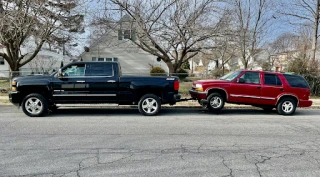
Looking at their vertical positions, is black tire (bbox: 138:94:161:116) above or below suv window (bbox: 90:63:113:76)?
below

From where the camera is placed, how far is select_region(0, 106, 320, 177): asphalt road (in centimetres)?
380

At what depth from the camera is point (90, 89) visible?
8.16 metres

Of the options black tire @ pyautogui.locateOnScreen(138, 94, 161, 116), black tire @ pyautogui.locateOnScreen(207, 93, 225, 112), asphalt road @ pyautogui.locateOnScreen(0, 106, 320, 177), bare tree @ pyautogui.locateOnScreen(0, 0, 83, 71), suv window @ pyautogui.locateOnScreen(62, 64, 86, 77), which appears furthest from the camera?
bare tree @ pyautogui.locateOnScreen(0, 0, 83, 71)

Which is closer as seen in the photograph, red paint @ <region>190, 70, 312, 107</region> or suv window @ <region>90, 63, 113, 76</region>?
suv window @ <region>90, 63, 113, 76</region>

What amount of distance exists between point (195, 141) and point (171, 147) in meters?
0.73

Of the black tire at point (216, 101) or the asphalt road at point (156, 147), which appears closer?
the asphalt road at point (156, 147)

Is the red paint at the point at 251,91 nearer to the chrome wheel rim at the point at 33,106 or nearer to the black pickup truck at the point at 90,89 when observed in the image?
the black pickup truck at the point at 90,89

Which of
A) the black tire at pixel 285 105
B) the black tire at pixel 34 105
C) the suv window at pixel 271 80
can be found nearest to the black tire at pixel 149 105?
the black tire at pixel 34 105

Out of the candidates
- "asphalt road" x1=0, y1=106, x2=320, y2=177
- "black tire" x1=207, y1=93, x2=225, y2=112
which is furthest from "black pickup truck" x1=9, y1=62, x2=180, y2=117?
"black tire" x1=207, y1=93, x2=225, y2=112

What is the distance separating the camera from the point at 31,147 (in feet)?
15.6

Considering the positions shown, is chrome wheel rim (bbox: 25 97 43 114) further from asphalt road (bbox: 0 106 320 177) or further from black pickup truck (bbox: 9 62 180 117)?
asphalt road (bbox: 0 106 320 177)

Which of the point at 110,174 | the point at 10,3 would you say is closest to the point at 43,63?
the point at 10,3

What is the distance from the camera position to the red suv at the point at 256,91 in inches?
356

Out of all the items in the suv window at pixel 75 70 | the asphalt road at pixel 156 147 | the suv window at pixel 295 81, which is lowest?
the asphalt road at pixel 156 147
